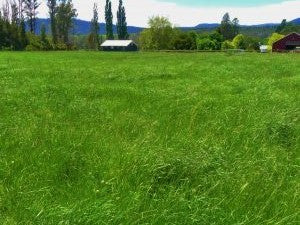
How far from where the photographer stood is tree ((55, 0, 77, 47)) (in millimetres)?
134125

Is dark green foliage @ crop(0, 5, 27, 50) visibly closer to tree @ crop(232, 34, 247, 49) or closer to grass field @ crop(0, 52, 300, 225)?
tree @ crop(232, 34, 247, 49)

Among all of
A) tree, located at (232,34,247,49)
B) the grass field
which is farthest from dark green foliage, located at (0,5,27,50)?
the grass field

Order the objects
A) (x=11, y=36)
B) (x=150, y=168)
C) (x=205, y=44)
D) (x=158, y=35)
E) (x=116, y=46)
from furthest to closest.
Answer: (x=116, y=46) < (x=158, y=35) < (x=205, y=44) < (x=11, y=36) < (x=150, y=168)

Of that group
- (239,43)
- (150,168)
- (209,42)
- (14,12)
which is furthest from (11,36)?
(150,168)

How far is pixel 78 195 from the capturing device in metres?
5.03

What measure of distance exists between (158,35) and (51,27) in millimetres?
30922

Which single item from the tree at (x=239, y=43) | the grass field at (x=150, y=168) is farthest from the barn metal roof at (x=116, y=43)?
the grass field at (x=150, y=168)

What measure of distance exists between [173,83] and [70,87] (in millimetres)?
4166

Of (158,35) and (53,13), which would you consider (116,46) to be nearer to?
(158,35)

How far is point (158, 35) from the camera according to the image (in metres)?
138

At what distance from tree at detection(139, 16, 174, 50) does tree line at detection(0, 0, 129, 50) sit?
842 inches

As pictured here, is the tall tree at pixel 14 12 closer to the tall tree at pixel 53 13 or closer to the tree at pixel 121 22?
the tall tree at pixel 53 13

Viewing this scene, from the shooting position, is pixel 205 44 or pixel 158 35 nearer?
pixel 205 44

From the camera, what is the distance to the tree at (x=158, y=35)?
445 feet
